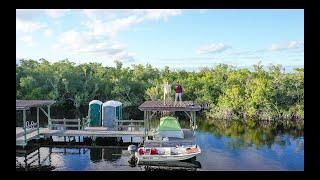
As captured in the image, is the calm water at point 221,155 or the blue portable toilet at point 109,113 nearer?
the calm water at point 221,155

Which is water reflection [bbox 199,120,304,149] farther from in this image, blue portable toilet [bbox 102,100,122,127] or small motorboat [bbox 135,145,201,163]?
blue portable toilet [bbox 102,100,122,127]

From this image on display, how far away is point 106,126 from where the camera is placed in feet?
46.8

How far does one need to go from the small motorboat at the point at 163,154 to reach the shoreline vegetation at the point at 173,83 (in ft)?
31.5

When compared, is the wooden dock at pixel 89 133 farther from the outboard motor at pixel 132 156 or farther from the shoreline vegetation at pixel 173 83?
the shoreline vegetation at pixel 173 83

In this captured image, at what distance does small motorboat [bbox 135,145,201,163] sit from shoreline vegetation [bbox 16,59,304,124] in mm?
9597

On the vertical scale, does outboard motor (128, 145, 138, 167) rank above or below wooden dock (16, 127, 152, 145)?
below

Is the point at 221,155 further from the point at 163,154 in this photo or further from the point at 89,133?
the point at 89,133

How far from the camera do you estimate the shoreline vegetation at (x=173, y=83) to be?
20266 millimetres

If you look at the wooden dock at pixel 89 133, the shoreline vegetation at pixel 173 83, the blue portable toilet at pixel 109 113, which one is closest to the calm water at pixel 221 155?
the wooden dock at pixel 89 133

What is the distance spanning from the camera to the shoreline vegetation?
20.3 metres

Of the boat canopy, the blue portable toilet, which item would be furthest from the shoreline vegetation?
the boat canopy
